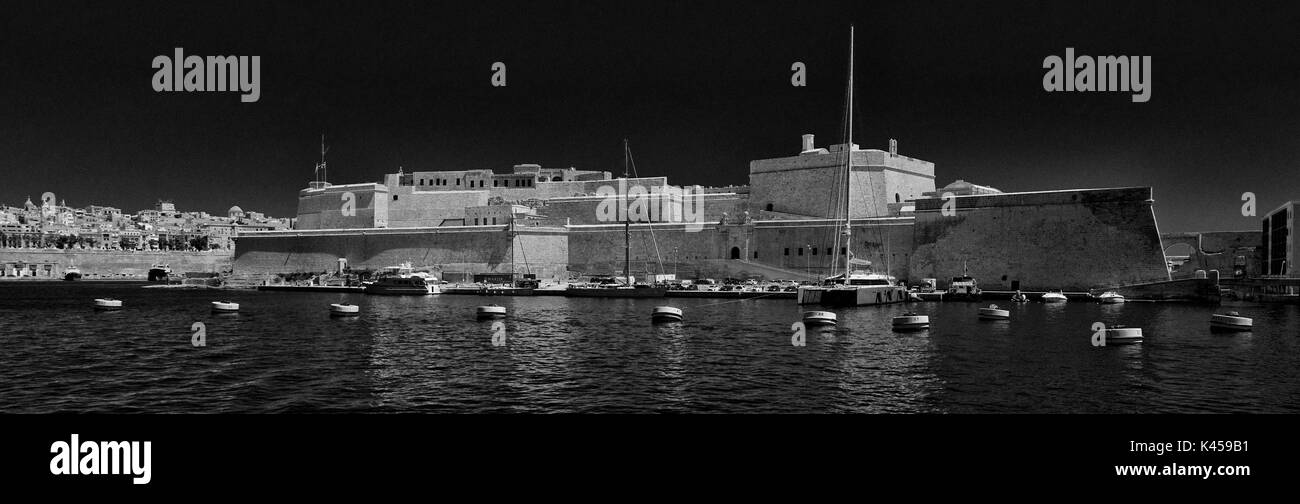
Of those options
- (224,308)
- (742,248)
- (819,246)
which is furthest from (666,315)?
(742,248)

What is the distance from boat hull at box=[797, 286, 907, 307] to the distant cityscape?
77736mm

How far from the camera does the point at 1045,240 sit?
3953 centimetres

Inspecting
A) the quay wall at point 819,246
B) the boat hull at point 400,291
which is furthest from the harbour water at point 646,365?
the boat hull at point 400,291

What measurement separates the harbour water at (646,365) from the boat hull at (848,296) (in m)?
3.63

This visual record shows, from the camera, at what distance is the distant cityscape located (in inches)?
3836

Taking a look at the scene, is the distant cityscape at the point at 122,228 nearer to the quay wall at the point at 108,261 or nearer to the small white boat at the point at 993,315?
the quay wall at the point at 108,261

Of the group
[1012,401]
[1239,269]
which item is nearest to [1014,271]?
[1239,269]

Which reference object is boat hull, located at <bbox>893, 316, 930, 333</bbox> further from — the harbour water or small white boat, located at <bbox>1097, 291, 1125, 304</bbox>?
small white boat, located at <bbox>1097, 291, 1125, 304</bbox>

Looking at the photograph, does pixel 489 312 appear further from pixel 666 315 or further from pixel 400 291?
pixel 400 291
